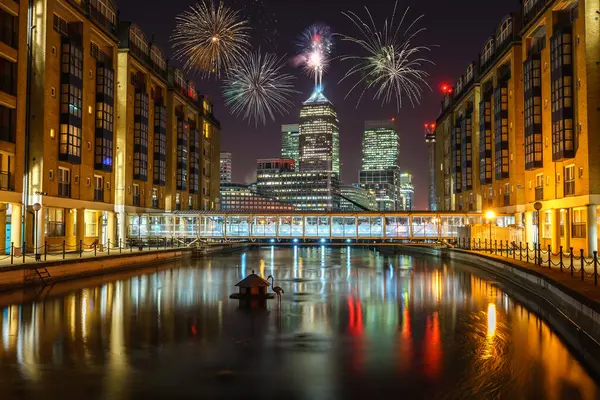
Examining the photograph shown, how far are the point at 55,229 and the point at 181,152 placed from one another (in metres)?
36.5

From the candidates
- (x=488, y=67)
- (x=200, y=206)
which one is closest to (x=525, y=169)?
(x=488, y=67)

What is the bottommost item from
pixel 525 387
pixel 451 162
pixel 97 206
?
pixel 525 387

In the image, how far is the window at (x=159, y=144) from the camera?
71.8 m

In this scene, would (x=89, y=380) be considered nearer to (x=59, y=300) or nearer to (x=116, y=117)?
(x=59, y=300)

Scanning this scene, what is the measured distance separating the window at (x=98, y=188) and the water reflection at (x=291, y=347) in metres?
27.4

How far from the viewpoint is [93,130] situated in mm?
53656

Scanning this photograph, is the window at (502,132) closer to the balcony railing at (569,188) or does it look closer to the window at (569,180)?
the window at (569,180)

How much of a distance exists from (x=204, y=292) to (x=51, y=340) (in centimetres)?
1328

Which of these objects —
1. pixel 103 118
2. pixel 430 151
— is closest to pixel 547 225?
pixel 103 118

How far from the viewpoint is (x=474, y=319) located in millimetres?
21625

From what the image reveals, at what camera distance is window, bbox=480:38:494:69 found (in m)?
67.8

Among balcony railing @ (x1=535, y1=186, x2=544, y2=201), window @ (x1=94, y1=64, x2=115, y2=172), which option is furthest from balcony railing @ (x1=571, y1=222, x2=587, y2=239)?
window @ (x1=94, y1=64, x2=115, y2=172)

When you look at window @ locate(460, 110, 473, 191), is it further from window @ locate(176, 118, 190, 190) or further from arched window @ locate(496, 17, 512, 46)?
window @ locate(176, 118, 190, 190)

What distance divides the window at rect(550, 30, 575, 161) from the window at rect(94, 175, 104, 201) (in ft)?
137
